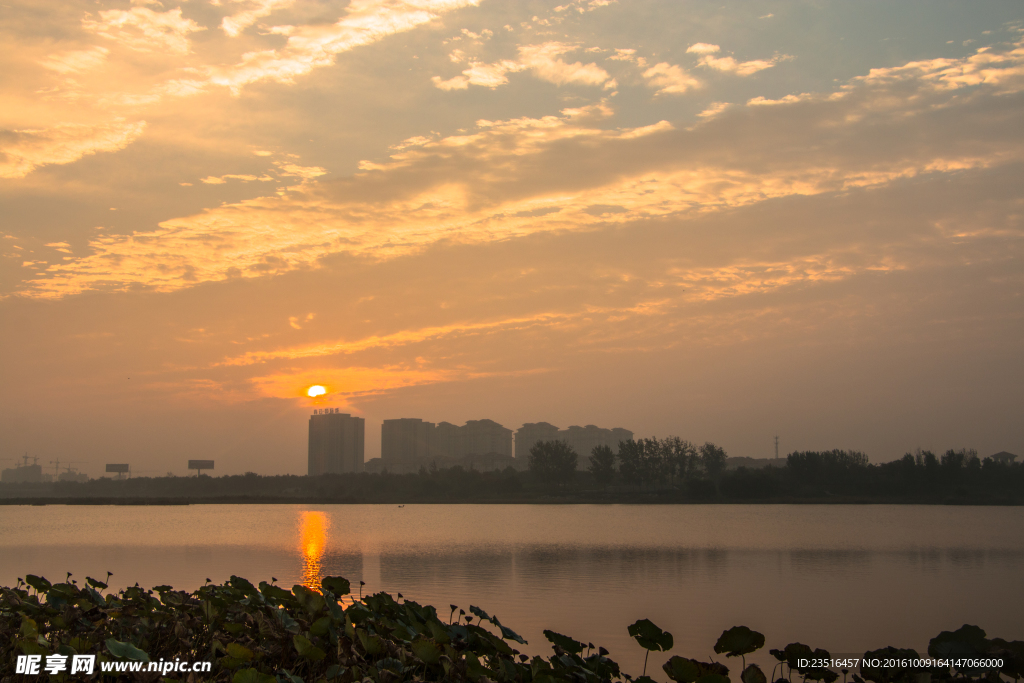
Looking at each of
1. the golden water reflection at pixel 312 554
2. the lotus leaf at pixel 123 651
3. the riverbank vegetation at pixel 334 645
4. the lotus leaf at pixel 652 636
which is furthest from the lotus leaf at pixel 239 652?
the golden water reflection at pixel 312 554

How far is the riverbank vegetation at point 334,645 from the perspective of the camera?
17.2 feet

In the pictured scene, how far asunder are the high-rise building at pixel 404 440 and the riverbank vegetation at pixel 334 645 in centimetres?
16203

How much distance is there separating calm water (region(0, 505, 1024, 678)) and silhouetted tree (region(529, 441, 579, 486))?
208ft

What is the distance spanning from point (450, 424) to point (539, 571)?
16830cm

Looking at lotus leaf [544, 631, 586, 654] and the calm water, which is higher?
lotus leaf [544, 631, 586, 654]

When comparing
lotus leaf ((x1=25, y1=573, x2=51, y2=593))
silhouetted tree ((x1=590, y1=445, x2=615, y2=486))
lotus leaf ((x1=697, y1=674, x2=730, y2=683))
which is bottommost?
silhouetted tree ((x1=590, y1=445, x2=615, y2=486))

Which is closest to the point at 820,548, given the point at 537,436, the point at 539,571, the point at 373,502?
the point at 539,571

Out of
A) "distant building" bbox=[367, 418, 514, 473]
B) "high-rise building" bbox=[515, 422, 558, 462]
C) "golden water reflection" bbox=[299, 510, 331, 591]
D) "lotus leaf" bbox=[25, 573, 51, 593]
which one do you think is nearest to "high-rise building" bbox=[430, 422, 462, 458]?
"distant building" bbox=[367, 418, 514, 473]

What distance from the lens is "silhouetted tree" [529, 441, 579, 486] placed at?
9994 centimetres

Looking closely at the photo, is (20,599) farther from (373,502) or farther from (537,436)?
(537,436)

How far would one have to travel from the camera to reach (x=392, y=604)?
741cm

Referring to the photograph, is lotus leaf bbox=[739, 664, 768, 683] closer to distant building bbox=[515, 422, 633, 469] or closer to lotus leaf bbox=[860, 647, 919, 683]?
lotus leaf bbox=[860, 647, 919, 683]

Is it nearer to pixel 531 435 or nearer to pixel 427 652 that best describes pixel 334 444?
pixel 531 435

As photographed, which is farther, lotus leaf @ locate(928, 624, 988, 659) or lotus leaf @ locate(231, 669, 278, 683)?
lotus leaf @ locate(928, 624, 988, 659)
